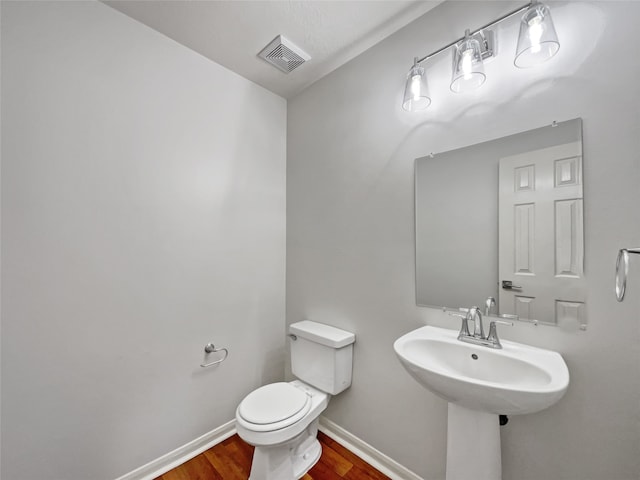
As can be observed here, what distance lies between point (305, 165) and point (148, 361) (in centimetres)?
161

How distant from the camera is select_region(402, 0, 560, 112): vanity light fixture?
0.97m

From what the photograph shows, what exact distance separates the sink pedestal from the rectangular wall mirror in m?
0.43

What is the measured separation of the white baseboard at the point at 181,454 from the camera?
147cm

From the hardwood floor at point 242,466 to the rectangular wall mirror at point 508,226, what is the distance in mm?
1063

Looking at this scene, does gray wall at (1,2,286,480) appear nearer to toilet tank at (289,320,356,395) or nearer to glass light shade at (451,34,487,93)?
toilet tank at (289,320,356,395)

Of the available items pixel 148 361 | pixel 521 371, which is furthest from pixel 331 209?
pixel 148 361

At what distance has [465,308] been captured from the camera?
4.10 ft

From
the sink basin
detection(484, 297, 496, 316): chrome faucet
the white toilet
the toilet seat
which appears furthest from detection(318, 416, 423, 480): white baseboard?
detection(484, 297, 496, 316): chrome faucet

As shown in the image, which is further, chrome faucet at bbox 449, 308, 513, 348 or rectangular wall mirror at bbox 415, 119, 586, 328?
chrome faucet at bbox 449, 308, 513, 348

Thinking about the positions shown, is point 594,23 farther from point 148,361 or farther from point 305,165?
point 148,361

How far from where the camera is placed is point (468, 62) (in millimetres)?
1137

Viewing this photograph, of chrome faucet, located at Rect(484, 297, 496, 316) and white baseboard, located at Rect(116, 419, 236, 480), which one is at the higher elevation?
chrome faucet, located at Rect(484, 297, 496, 316)

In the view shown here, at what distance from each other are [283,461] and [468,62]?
2.11 meters

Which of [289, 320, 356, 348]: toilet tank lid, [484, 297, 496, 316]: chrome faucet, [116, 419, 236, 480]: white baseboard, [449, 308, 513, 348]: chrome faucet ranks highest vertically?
[484, 297, 496, 316]: chrome faucet
